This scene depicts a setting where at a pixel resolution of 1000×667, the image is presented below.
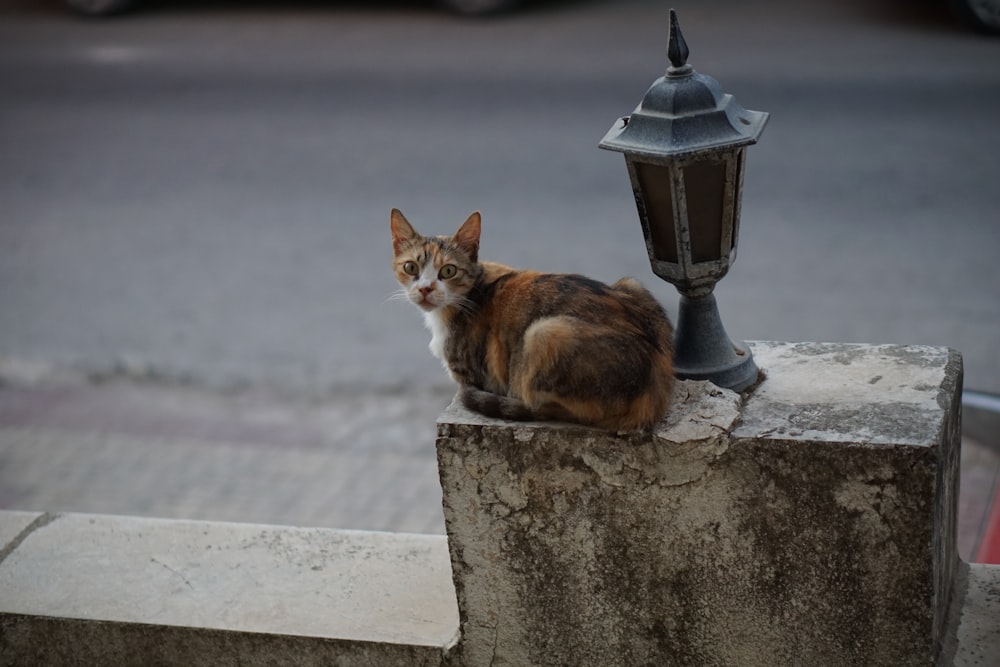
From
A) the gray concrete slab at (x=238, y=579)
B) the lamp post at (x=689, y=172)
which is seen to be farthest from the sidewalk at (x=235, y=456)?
the lamp post at (x=689, y=172)

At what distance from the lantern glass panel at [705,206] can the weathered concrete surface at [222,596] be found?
1316mm

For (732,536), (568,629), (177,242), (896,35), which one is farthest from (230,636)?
(896,35)

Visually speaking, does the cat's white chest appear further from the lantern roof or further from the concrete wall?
the lantern roof

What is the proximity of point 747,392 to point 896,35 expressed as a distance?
8.44 metres

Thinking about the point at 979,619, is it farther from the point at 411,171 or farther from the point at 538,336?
the point at 411,171

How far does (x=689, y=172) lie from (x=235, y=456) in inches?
175

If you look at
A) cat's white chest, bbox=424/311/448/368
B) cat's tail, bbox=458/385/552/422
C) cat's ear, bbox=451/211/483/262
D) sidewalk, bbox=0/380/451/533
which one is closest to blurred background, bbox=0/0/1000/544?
sidewalk, bbox=0/380/451/533

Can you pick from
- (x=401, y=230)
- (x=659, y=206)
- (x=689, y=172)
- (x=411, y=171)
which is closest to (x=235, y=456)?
(x=411, y=171)

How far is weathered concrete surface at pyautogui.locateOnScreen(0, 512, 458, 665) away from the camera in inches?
141

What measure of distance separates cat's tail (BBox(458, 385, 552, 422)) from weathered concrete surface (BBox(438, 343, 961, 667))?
0.04 metres

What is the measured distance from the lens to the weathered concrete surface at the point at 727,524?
2.95 metres

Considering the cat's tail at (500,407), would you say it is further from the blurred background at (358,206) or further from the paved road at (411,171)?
the paved road at (411,171)

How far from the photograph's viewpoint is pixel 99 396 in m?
7.51

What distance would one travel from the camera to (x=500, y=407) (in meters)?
3.20
